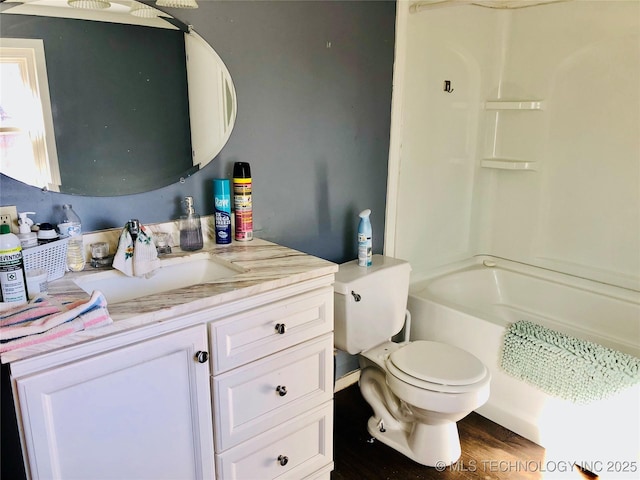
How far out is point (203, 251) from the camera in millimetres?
1702

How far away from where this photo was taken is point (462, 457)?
2.01m

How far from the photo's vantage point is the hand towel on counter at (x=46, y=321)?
103 centimetres

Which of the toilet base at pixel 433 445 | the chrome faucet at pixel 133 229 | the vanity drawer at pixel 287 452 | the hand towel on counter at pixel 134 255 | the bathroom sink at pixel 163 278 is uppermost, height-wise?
the chrome faucet at pixel 133 229

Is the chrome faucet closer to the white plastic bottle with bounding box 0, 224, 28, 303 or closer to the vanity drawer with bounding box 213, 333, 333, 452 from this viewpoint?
the white plastic bottle with bounding box 0, 224, 28, 303

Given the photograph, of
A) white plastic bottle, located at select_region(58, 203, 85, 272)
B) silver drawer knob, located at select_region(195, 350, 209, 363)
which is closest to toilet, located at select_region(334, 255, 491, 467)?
silver drawer knob, located at select_region(195, 350, 209, 363)

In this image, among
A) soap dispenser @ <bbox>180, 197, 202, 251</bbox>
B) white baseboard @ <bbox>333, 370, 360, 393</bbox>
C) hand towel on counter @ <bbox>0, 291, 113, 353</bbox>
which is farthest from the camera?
white baseboard @ <bbox>333, 370, 360, 393</bbox>

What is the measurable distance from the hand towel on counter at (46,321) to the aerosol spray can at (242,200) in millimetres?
733

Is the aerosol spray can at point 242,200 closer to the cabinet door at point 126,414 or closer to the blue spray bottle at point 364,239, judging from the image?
the blue spray bottle at point 364,239

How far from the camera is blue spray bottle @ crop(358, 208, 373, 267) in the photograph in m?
2.06

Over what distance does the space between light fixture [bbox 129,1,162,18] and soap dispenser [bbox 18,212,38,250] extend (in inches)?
27.5

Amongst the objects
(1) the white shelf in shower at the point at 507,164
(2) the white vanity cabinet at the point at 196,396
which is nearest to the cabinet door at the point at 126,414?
(2) the white vanity cabinet at the point at 196,396


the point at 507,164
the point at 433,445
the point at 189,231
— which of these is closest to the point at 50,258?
the point at 189,231

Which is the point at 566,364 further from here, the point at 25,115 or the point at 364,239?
the point at 25,115

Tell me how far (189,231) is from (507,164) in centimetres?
181
